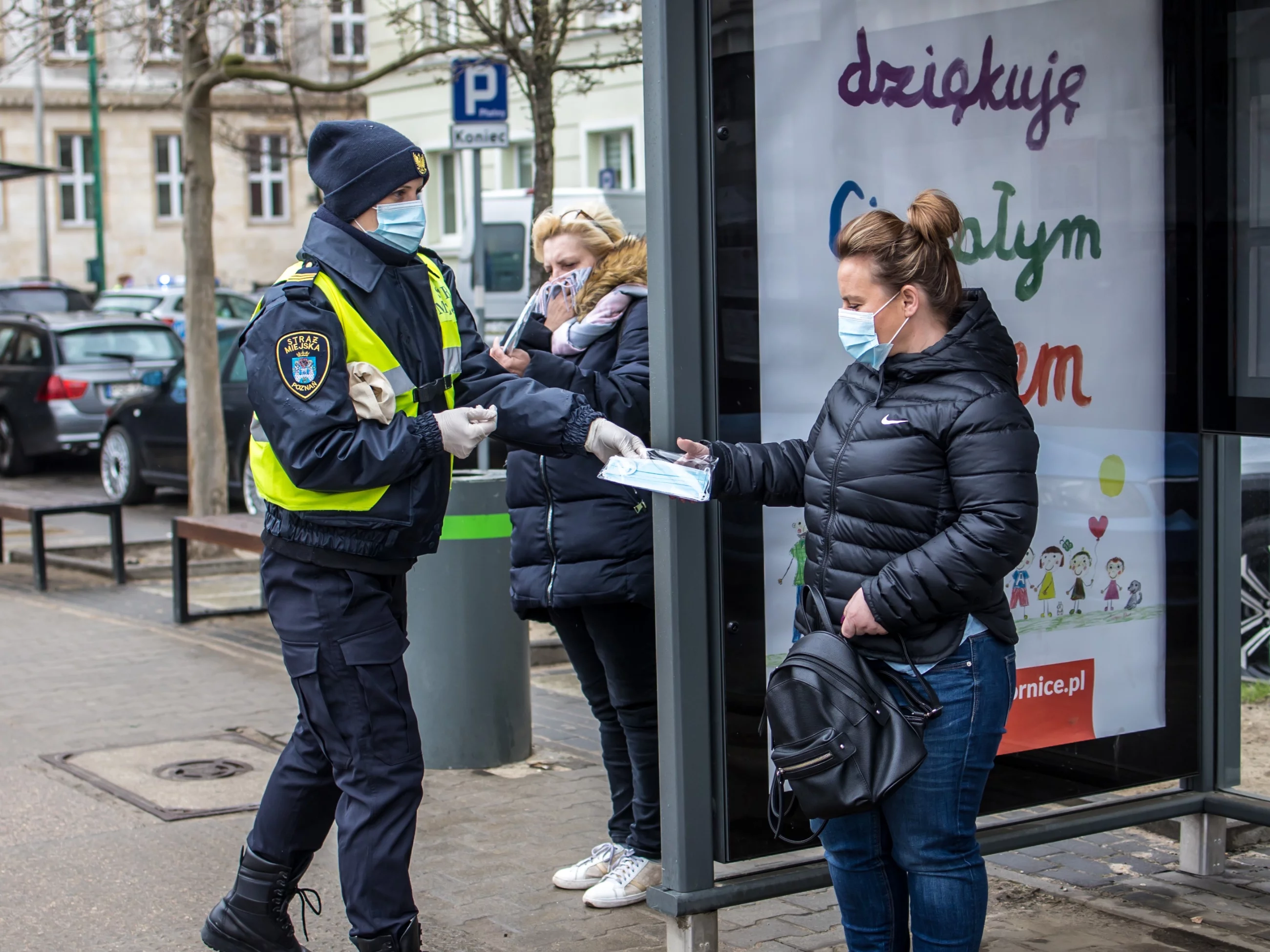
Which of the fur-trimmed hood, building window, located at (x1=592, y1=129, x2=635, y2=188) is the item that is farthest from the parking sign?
building window, located at (x1=592, y1=129, x2=635, y2=188)

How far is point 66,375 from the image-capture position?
1714 centimetres

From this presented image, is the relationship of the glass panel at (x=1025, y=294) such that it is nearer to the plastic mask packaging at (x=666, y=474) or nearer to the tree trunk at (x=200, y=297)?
the plastic mask packaging at (x=666, y=474)

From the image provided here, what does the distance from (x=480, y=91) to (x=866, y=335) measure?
23.9 ft

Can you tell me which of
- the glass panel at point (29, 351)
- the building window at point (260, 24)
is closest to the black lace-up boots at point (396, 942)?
the building window at point (260, 24)

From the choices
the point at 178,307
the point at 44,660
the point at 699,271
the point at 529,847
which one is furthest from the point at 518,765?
the point at 178,307

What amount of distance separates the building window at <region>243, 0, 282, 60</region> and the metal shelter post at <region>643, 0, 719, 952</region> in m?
8.03

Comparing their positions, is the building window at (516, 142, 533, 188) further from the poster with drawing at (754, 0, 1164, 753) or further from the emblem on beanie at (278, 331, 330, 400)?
the emblem on beanie at (278, 331, 330, 400)

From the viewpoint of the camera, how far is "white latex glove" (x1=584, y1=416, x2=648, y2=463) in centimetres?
378

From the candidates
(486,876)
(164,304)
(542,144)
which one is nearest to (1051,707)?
(486,876)

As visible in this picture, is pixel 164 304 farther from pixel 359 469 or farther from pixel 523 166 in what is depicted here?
pixel 359 469

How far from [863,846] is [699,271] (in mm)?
1338

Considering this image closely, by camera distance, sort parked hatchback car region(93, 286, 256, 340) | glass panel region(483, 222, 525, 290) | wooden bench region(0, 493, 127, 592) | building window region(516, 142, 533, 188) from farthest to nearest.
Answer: building window region(516, 142, 533, 188), parked hatchback car region(93, 286, 256, 340), glass panel region(483, 222, 525, 290), wooden bench region(0, 493, 127, 592)

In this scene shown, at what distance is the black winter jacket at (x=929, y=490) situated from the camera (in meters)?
3.12

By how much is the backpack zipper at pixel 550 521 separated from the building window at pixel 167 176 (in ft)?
137
